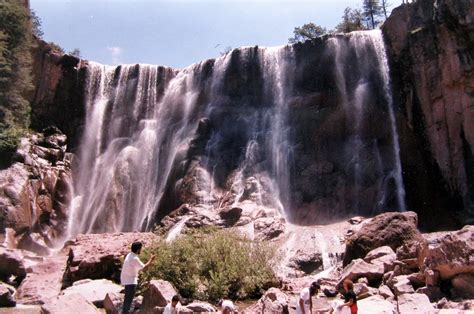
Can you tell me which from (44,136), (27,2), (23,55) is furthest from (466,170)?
(27,2)

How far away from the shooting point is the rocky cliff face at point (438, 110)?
85.3 ft

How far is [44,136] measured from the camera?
33.7m

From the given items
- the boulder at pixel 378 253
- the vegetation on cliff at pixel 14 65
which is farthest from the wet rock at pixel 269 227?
the vegetation on cliff at pixel 14 65

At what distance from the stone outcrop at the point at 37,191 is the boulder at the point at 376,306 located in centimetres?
1914

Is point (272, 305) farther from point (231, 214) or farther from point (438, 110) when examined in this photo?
point (438, 110)

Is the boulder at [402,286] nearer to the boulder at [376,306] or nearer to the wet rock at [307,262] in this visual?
the boulder at [376,306]

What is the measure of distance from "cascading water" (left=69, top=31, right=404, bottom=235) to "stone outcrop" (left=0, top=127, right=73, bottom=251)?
1281 millimetres

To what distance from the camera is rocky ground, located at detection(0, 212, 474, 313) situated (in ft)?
38.0

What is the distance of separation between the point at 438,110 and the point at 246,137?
39.0 ft

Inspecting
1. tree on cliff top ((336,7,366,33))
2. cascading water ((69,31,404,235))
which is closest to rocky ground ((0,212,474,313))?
cascading water ((69,31,404,235))

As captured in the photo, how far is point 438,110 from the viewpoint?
27344mm

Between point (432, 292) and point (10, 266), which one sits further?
point (10, 266)

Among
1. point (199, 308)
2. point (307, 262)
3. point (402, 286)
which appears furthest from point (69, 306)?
point (307, 262)

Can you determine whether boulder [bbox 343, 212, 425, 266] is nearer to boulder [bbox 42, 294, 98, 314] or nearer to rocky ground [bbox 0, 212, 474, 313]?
rocky ground [bbox 0, 212, 474, 313]
